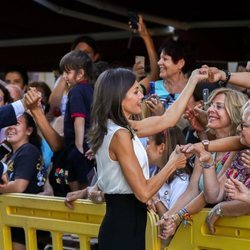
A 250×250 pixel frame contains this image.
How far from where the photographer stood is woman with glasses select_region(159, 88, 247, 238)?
11.7 ft

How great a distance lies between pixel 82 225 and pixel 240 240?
3.86 feet

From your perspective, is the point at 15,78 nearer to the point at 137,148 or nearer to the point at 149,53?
the point at 149,53

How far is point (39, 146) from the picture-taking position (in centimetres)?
518

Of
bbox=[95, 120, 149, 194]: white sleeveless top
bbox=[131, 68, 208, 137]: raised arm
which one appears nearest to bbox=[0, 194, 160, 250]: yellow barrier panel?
bbox=[95, 120, 149, 194]: white sleeveless top

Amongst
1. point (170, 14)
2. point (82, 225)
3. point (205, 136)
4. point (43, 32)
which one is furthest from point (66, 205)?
point (43, 32)

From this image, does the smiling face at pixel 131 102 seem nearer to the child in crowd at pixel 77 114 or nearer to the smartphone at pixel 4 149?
the child in crowd at pixel 77 114

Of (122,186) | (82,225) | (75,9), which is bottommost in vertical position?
(82,225)

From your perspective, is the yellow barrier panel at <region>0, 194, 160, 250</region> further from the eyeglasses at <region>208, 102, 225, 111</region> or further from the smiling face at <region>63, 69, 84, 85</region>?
the smiling face at <region>63, 69, 84, 85</region>

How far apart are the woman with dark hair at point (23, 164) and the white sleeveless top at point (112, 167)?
132 centimetres

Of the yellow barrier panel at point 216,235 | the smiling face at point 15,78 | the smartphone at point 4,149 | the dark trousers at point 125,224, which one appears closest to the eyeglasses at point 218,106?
the yellow barrier panel at point 216,235

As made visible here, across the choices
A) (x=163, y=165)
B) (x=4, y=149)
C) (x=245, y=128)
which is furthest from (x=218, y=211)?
(x=4, y=149)

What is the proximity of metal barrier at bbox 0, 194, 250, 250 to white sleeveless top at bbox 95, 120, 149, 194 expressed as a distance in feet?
1.13

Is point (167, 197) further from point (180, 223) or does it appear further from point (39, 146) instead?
point (39, 146)

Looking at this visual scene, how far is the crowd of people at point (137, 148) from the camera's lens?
3412 mm
